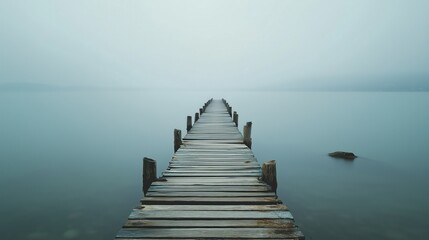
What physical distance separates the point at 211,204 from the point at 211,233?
38.2 inches

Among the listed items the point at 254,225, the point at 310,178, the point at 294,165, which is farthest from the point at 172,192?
the point at 294,165

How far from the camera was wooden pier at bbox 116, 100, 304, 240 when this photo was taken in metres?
3.78

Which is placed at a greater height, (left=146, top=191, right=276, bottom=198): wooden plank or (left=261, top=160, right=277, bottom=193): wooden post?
(left=261, top=160, right=277, bottom=193): wooden post

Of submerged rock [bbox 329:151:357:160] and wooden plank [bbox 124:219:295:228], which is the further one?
submerged rock [bbox 329:151:357:160]

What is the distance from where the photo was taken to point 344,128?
29656 millimetres

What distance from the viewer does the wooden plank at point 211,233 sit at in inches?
144

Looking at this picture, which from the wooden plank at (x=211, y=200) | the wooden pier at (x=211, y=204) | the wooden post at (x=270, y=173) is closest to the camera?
the wooden pier at (x=211, y=204)

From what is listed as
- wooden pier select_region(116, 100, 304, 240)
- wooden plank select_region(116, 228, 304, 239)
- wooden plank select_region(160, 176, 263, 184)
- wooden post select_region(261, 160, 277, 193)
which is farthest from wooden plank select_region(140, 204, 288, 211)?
wooden plank select_region(160, 176, 263, 184)

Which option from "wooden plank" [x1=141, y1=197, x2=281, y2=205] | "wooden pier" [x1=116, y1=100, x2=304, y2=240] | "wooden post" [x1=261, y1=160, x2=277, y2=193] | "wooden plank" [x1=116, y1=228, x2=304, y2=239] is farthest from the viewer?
"wooden post" [x1=261, y1=160, x2=277, y2=193]

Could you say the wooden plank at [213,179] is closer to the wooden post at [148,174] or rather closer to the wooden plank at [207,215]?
the wooden post at [148,174]

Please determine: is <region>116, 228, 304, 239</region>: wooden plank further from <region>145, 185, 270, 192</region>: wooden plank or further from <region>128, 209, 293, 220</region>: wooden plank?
<region>145, 185, 270, 192</region>: wooden plank

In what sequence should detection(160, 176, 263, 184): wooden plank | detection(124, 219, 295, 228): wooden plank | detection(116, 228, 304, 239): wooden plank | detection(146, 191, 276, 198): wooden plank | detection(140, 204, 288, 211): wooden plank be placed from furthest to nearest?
detection(160, 176, 263, 184): wooden plank
detection(146, 191, 276, 198): wooden plank
detection(140, 204, 288, 211): wooden plank
detection(124, 219, 295, 228): wooden plank
detection(116, 228, 304, 239): wooden plank

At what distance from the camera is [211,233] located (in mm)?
3734

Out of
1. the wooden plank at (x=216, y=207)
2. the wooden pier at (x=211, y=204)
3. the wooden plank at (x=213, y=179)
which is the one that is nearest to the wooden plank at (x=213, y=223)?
the wooden pier at (x=211, y=204)
